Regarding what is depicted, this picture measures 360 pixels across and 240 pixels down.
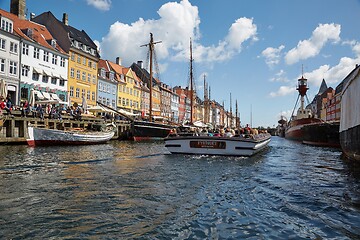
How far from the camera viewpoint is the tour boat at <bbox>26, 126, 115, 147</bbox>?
75.1ft

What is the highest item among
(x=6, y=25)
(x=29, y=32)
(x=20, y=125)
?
(x=29, y=32)

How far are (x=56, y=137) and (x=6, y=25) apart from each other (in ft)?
62.8

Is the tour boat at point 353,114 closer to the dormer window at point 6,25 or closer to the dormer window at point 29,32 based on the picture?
the dormer window at point 6,25

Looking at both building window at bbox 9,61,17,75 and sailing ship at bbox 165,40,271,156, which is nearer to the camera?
sailing ship at bbox 165,40,271,156

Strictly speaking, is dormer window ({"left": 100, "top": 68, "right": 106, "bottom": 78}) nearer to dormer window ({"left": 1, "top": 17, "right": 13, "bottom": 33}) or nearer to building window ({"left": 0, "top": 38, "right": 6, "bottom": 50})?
dormer window ({"left": 1, "top": 17, "right": 13, "bottom": 33})

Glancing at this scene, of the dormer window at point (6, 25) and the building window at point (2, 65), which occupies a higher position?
the dormer window at point (6, 25)

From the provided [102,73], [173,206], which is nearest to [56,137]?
[173,206]

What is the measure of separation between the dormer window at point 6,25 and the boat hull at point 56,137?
59.8ft

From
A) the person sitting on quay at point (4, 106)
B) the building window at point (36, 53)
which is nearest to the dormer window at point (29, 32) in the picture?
the building window at point (36, 53)

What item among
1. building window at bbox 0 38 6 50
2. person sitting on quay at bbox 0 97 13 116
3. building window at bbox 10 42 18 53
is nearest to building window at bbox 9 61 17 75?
building window at bbox 10 42 18 53

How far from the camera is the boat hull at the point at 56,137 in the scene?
22891mm

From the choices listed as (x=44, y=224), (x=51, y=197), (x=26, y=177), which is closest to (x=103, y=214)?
(x=44, y=224)

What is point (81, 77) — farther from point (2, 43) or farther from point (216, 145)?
point (216, 145)

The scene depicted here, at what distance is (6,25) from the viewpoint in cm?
3462
